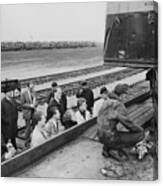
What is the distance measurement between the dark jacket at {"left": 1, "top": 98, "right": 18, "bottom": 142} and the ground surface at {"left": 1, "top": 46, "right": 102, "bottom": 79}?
194 mm

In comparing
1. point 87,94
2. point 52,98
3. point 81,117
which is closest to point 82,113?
point 81,117

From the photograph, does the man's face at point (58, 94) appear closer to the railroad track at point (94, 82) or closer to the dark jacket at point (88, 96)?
the railroad track at point (94, 82)

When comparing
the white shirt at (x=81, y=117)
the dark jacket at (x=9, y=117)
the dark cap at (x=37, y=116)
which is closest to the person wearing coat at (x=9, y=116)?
the dark jacket at (x=9, y=117)

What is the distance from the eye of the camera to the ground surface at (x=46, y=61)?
2939 millimetres

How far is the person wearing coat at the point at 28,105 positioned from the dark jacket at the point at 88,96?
0.33 metres

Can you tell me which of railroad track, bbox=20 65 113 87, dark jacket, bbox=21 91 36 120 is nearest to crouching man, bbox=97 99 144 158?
railroad track, bbox=20 65 113 87

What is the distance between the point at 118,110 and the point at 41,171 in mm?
683

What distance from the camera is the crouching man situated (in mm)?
2832

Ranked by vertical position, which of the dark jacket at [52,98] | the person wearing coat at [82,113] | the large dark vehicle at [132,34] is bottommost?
the person wearing coat at [82,113]

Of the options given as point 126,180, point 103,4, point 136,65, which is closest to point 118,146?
point 126,180

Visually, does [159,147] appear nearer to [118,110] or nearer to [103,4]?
[118,110]

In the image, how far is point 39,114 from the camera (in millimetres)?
2992

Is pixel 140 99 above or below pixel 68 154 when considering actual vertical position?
above

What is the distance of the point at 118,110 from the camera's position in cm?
285
